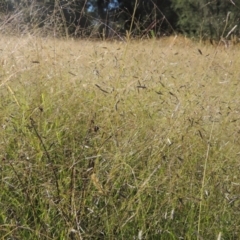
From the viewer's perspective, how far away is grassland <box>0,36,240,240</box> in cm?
98

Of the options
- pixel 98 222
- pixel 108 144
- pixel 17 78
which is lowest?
pixel 98 222

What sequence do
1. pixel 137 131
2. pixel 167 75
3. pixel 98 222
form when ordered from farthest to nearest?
pixel 167 75
pixel 137 131
pixel 98 222

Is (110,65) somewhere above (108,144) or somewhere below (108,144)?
above

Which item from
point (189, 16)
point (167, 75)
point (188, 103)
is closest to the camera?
point (188, 103)

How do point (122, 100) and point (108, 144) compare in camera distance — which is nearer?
point (108, 144)

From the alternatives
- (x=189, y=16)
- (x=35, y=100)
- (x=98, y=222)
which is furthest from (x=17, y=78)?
(x=189, y=16)

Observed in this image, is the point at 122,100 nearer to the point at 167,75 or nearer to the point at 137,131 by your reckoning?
the point at 137,131

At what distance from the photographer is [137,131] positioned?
4.40 feet

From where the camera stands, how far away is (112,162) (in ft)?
3.81

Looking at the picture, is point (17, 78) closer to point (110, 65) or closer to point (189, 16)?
point (110, 65)

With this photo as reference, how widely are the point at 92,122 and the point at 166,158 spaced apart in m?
0.31

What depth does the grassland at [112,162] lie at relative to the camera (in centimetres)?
98

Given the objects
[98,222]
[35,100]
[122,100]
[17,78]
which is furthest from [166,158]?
[17,78]

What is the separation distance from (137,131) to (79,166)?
25 cm
